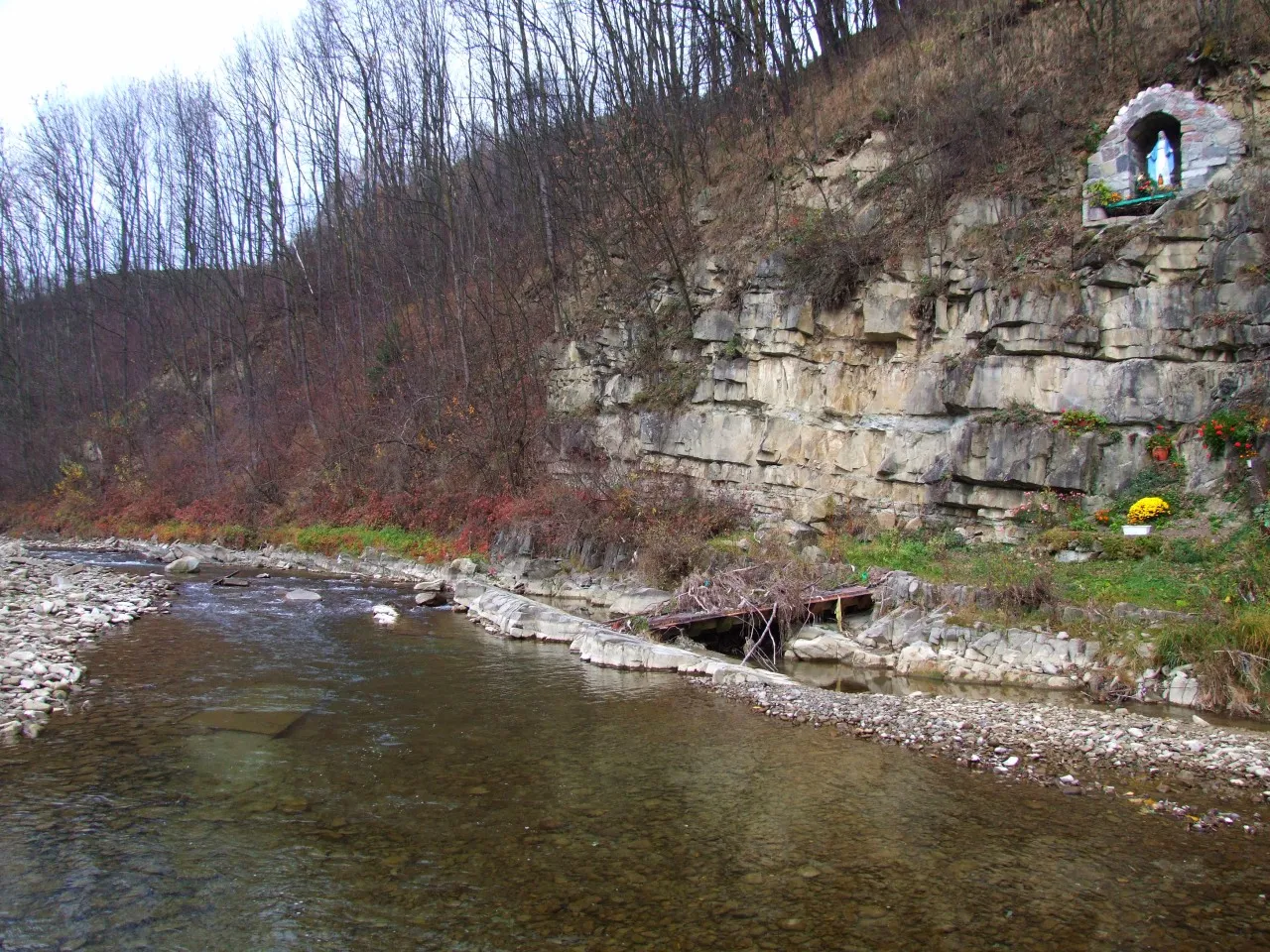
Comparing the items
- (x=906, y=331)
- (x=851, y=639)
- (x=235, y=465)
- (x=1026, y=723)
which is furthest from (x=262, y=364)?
(x=1026, y=723)

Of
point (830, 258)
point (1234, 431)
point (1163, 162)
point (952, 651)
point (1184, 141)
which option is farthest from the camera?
point (830, 258)

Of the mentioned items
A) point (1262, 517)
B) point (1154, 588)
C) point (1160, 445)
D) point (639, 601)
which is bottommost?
point (639, 601)

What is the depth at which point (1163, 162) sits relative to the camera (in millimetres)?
17125

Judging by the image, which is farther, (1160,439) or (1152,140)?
(1152,140)

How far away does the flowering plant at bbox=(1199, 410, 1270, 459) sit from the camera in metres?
14.3

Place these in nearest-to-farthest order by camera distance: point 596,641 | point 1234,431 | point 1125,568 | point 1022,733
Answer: point 1022,733 < point 1125,568 < point 596,641 < point 1234,431

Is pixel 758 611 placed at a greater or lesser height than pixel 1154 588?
lesser

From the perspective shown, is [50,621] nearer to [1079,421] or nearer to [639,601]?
[639,601]

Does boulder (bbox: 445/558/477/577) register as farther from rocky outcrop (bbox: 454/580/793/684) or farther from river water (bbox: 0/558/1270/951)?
river water (bbox: 0/558/1270/951)

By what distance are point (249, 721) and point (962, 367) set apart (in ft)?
50.2

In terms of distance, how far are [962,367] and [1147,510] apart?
4.86 metres

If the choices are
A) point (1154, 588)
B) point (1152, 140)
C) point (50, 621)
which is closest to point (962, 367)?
point (1152, 140)

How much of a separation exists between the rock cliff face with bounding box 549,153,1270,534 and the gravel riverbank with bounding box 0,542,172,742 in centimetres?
1296

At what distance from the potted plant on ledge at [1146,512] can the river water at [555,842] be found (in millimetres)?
8668
